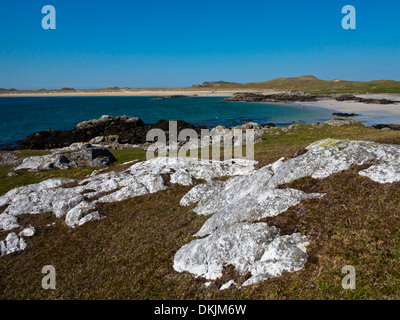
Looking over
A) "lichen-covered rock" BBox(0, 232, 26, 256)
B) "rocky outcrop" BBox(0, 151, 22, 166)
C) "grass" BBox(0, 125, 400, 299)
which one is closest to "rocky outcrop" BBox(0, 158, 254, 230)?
"grass" BBox(0, 125, 400, 299)

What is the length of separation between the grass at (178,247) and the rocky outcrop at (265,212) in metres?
0.58

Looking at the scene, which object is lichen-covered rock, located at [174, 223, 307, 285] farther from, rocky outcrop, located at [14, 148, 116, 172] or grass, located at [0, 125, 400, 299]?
rocky outcrop, located at [14, 148, 116, 172]

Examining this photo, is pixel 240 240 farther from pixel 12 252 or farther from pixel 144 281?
pixel 12 252

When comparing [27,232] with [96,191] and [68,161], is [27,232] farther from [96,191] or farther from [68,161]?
[68,161]

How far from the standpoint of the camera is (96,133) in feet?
281

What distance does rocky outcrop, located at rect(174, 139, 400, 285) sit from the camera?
35.3 ft

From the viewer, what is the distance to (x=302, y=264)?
10000mm

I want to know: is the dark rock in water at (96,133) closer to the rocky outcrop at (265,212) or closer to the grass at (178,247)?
the grass at (178,247)

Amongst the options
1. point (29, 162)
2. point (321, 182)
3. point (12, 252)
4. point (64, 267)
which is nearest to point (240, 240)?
point (321, 182)

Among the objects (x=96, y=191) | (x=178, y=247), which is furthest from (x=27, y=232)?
(x=178, y=247)

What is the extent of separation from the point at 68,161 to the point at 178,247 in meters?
43.8

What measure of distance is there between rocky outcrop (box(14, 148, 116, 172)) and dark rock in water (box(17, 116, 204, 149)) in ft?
74.0

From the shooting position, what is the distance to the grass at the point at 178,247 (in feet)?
30.2

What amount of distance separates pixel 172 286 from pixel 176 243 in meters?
3.88
